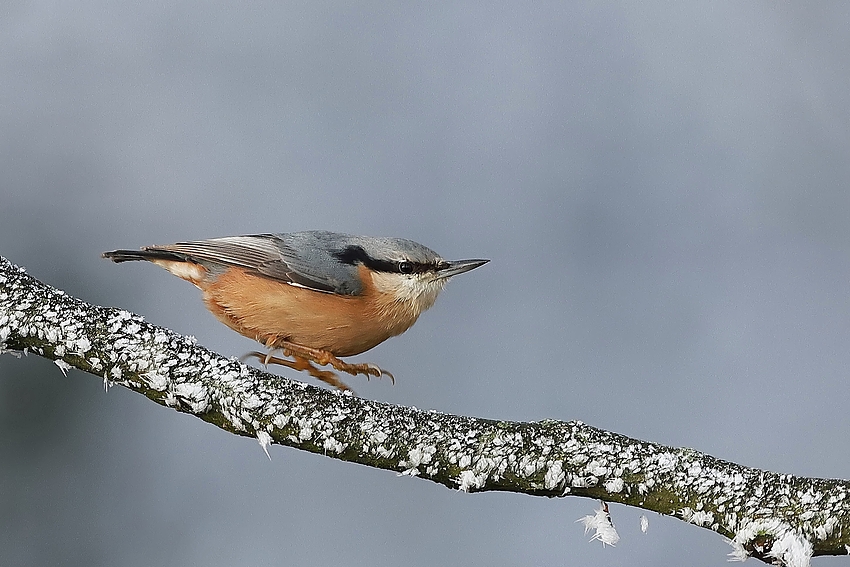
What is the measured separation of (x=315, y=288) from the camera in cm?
111

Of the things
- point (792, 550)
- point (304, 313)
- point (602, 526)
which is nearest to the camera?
point (792, 550)

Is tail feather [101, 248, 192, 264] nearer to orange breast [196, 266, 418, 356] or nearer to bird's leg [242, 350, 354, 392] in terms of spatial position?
orange breast [196, 266, 418, 356]

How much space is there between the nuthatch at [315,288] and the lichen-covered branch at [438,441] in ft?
0.71

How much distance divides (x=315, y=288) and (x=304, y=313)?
1.7 inches

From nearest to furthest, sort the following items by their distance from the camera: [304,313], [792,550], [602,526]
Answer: [792,550] → [602,526] → [304,313]

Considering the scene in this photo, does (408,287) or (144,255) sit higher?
(408,287)

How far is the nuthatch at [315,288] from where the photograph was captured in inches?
42.7

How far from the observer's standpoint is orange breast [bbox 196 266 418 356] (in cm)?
108

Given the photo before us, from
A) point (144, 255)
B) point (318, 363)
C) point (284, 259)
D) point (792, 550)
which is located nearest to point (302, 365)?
point (318, 363)

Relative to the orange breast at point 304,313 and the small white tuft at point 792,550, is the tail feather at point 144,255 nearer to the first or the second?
the orange breast at point 304,313

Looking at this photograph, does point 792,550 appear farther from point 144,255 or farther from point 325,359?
point 144,255

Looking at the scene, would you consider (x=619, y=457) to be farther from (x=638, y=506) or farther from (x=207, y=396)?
(x=207, y=396)

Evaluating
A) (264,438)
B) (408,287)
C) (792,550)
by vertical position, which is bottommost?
(264,438)

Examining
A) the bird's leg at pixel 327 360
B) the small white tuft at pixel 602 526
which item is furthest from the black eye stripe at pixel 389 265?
the small white tuft at pixel 602 526
